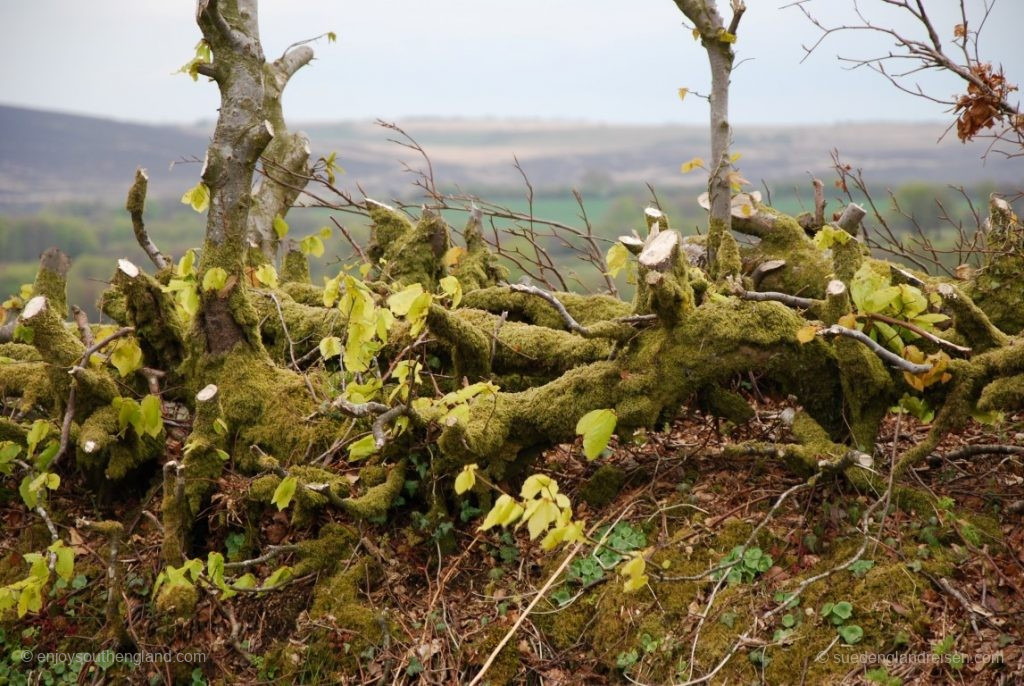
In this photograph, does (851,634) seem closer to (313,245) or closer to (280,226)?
(313,245)

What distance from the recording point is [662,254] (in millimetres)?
3609

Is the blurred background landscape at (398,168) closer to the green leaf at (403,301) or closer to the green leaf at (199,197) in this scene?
the green leaf at (199,197)

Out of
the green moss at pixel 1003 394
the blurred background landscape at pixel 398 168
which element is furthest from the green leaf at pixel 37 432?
the blurred background landscape at pixel 398 168

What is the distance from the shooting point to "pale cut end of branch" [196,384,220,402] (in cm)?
423

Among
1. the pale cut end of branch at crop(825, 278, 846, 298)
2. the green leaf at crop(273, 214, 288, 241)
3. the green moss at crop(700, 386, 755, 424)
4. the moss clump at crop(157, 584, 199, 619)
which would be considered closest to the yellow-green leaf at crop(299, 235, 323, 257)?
the green leaf at crop(273, 214, 288, 241)

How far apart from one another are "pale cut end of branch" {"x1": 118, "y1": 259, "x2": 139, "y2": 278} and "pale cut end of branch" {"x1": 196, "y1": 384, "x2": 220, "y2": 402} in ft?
2.46

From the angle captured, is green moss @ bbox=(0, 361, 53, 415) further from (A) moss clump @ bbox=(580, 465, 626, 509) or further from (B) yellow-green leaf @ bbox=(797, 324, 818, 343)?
(B) yellow-green leaf @ bbox=(797, 324, 818, 343)

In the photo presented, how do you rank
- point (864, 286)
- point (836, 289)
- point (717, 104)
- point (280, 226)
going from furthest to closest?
1. point (280, 226)
2. point (717, 104)
3. point (836, 289)
4. point (864, 286)

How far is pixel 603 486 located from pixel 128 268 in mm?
2773

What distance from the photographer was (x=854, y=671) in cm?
308

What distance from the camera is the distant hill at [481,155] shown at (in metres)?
57.9

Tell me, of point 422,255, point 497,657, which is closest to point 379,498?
point 497,657

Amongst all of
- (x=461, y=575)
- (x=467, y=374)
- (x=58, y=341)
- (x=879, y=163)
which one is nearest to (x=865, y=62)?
(x=467, y=374)

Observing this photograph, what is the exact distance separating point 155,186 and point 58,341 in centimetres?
7914
